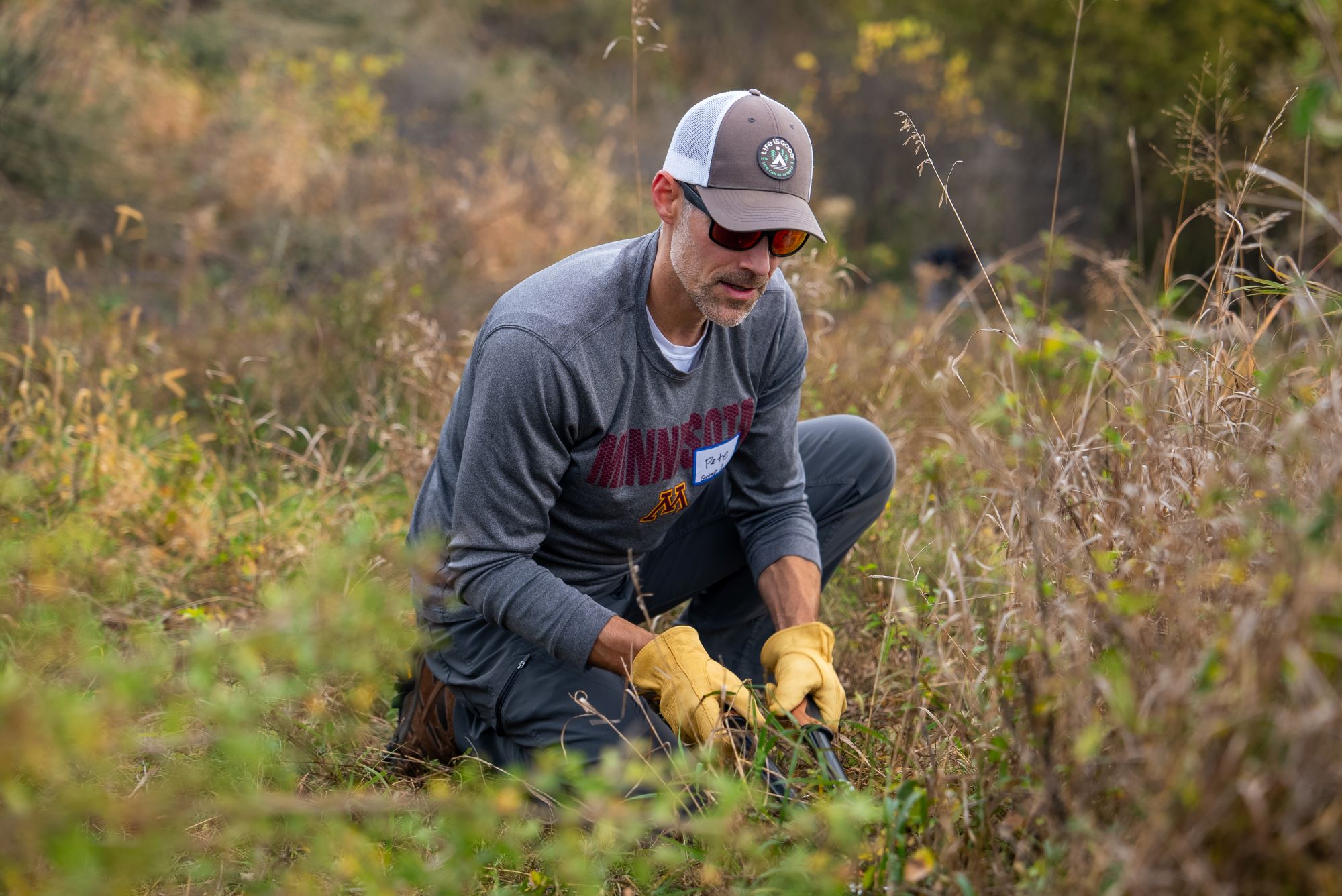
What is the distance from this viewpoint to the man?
6.82 feet

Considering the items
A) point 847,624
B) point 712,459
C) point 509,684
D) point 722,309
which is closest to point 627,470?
point 712,459

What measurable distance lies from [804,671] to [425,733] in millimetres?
851

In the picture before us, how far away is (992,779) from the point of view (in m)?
1.59

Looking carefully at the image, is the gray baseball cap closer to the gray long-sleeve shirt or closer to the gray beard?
the gray beard

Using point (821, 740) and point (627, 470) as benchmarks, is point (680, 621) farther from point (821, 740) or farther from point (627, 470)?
point (821, 740)

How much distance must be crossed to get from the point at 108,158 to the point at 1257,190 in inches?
271

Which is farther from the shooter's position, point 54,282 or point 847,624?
point 54,282

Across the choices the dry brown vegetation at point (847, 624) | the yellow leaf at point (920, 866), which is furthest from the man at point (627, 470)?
the yellow leaf at point (920, 866)

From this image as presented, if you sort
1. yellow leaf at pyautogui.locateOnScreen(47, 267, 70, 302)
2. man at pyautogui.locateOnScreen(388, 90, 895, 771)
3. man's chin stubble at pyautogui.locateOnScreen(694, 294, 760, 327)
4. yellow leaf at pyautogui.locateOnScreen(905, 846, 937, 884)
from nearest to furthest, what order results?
yellow leaf at pyautogui.locateOnScreen(905, 846, 937, 884)
man at pyautogui.locateOnScreen(388, 90, 895, 771)
man's chin stubble at pyautogui.locateOnScreen(694, 294, 760, 327)
yellow leaf at pyautogui.locateOnScreen(47, 267, 70, 302)

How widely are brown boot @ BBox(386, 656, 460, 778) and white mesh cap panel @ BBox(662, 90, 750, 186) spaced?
120cm

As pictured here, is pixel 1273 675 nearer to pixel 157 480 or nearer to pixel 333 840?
pixel 333 840

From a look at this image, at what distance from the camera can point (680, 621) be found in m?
2.89

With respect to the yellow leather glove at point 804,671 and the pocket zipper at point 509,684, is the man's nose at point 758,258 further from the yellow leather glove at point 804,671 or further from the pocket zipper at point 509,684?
the pocket zipper at point 509,684

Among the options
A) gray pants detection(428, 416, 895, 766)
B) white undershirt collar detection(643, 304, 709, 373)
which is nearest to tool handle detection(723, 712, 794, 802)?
gray pants detection(428, 416, 895, 766)
